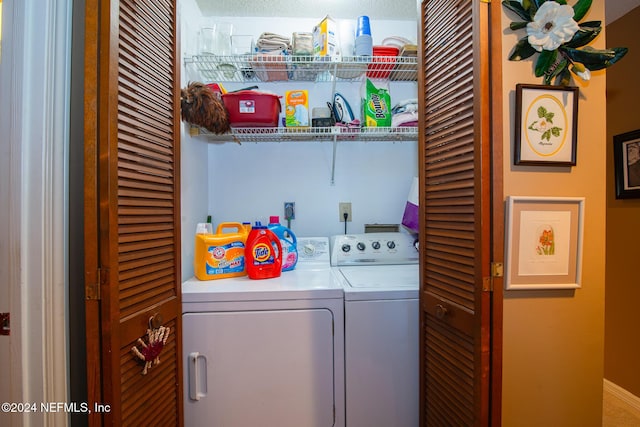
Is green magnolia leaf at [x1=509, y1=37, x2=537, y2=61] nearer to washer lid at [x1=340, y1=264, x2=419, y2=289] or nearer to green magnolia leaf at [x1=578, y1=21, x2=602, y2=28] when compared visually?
green magnolia leaf at [x1=578, y1=21, x2=602, y2=28]

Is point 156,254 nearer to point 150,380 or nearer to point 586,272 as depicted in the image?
point 150,380

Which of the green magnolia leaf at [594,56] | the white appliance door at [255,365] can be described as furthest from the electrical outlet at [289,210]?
the green magnolia leaf at [594,56]

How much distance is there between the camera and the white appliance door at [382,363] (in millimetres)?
1323

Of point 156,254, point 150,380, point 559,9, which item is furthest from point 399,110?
point 150,380

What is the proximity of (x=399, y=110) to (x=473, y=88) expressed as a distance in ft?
3.26

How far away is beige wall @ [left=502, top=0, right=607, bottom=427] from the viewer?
1.04m

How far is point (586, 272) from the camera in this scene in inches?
42.6

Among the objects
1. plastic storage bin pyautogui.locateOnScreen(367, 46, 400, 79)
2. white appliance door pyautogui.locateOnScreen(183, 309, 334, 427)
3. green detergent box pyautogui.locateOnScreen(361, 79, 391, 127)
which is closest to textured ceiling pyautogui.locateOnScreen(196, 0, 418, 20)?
plastic storage bin pyautogui.locateOnScreen(367, 46, 400, 79)

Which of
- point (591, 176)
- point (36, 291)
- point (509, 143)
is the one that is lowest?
point (36, 291)

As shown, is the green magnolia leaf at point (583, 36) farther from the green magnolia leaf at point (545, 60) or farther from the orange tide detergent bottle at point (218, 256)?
the orange tide detergent bottle at point (218, 256)

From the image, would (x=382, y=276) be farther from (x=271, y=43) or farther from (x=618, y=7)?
(x=618, y=7)

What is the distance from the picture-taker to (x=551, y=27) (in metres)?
0.99

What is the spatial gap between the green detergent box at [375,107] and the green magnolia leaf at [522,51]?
861mm

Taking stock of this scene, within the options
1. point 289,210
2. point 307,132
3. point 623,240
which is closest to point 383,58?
point 307,132
